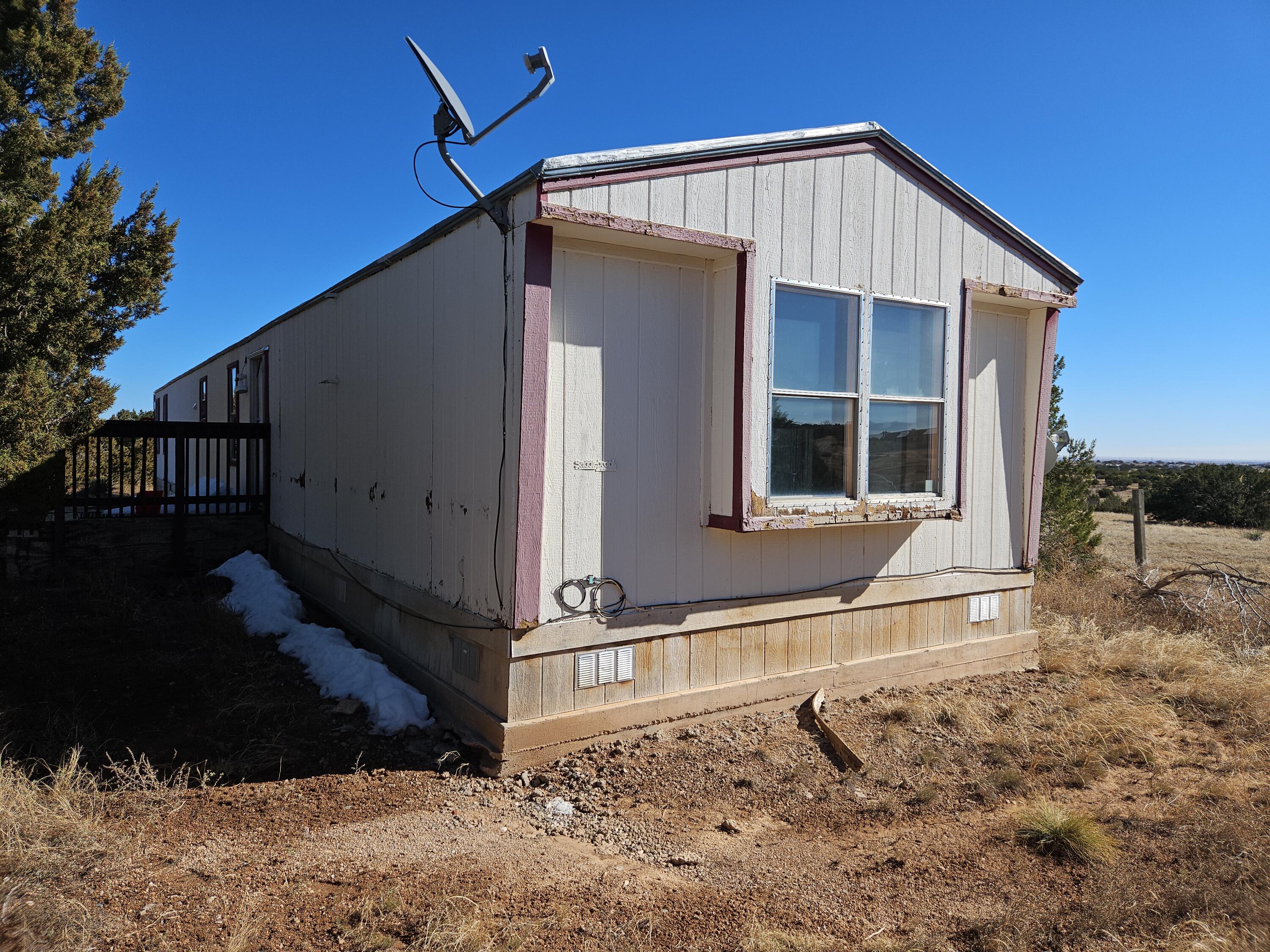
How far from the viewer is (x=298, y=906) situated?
2980 millimetres

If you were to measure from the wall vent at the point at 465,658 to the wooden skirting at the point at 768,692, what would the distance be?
0.51 metres

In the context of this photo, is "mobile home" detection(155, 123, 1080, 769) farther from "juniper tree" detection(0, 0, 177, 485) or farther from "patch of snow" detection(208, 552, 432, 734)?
"juniper tree" detection(0, 0, 177, 485)

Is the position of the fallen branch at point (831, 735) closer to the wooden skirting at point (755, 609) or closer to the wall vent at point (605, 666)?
the wooden skirting at point (755, 609)

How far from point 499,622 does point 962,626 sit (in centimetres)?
376


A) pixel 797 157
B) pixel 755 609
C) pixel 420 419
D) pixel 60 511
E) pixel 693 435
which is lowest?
pixel 755 609

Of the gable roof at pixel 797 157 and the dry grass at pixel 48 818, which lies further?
the gable roof at pixel 797 157

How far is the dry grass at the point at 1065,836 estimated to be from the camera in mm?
3531

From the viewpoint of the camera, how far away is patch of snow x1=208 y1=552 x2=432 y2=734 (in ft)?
16.3

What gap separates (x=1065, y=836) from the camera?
3.63m

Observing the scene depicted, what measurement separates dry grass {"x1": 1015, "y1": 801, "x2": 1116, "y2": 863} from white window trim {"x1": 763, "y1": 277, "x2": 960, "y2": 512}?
194 centimetres

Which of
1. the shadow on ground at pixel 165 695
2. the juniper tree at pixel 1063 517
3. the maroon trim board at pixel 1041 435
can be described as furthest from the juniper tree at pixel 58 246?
the juniper tree at pixel 1063 517

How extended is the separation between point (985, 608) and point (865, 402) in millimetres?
2350

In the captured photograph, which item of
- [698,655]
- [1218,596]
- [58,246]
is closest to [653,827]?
[698,655]

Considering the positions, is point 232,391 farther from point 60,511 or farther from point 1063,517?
point 1063,517
